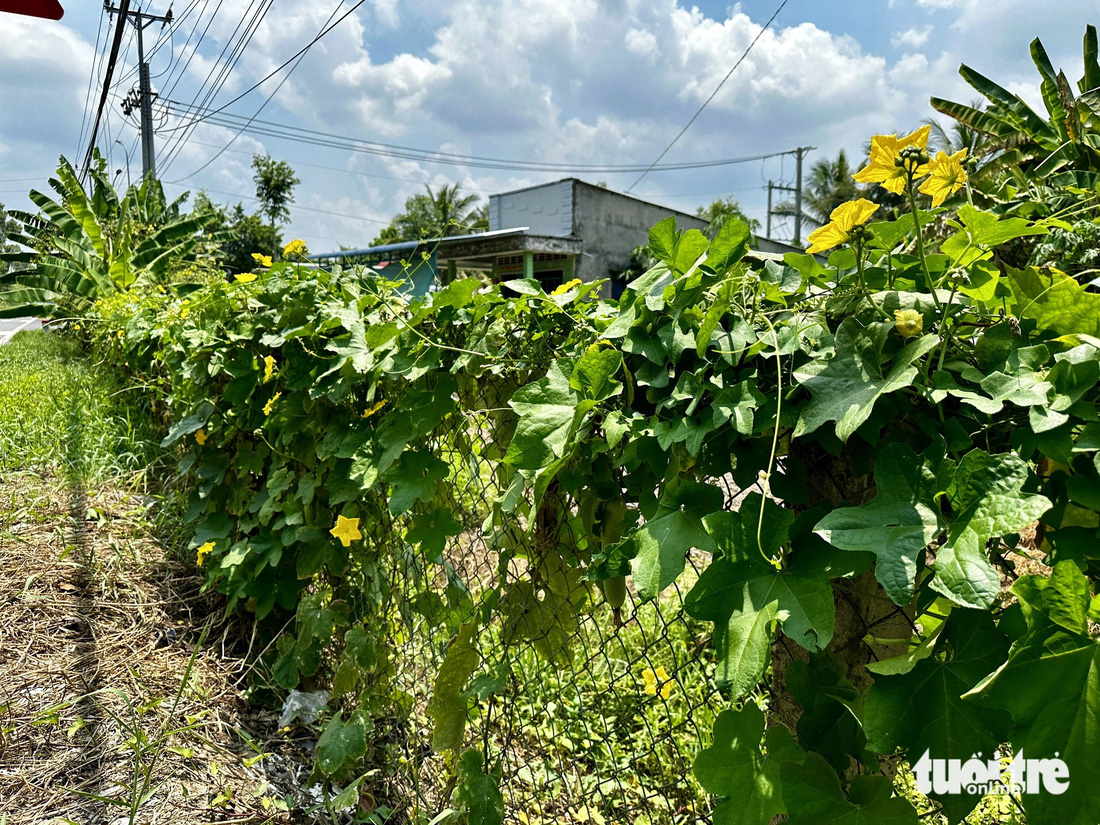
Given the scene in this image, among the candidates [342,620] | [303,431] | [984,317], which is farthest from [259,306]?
[984,317]

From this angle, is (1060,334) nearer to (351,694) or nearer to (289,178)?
(351,694)

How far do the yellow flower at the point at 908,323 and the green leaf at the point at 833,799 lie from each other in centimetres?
47

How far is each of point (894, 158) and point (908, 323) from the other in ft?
0.57

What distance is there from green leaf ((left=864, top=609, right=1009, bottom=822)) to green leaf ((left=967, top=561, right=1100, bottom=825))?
0.19 ft

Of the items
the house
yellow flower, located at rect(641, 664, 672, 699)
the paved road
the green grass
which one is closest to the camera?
yellow flower, located at rect(641, 664, 672, 699)

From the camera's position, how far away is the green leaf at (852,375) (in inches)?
26.6

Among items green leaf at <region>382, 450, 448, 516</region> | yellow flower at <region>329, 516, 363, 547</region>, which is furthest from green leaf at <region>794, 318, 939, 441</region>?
yellow flower at <region>329, 516, 363, 547</region>

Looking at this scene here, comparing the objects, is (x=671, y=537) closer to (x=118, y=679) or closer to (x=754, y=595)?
(x=754, y=595)

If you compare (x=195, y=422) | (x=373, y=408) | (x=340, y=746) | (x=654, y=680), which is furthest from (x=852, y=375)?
(x=195, y=422)

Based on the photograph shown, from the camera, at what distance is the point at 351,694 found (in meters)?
2.12

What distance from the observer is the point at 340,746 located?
1.71 meters

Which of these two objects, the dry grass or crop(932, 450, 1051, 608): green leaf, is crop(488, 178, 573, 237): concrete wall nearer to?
the dry grass

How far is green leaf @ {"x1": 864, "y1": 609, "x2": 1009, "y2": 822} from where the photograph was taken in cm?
65

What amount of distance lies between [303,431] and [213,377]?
2.81 feet
